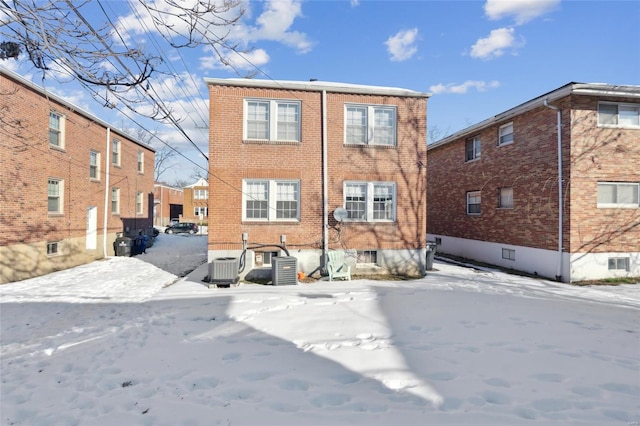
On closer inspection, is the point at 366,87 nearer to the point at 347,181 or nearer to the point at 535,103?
the point at 347,181

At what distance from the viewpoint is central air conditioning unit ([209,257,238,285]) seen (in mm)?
10211

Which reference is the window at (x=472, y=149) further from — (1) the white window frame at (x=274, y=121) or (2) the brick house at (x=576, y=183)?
(1) the white window frame at (x=274, y=121)

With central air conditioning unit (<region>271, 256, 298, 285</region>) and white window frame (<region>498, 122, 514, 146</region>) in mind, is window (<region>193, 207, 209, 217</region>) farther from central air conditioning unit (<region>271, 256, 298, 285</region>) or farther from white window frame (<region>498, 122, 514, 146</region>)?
white window frame (<region>498, 122, 514, 146</region>)

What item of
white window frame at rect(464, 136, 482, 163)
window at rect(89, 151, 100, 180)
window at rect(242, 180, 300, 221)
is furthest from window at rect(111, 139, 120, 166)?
white window frame at rect(464, 136, 482, 163)

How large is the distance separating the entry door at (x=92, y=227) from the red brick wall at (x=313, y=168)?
31.1ft

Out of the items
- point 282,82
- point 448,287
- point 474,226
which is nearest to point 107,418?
point 448,287

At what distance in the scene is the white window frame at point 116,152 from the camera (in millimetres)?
18750

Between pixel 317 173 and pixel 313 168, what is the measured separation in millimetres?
243

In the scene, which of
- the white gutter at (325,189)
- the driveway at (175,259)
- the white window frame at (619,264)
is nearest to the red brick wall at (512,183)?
the white window frame at (619,264)

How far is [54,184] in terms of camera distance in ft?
45.5

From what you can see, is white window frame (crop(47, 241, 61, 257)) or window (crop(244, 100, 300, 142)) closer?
window (crop(244, 100, 300, 142))

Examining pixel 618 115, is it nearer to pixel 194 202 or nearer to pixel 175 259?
pixel 175 259

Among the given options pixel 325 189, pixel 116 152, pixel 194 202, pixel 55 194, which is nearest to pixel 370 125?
pixel 325 189

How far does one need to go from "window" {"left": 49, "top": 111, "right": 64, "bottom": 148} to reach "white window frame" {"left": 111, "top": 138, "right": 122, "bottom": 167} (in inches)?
182
